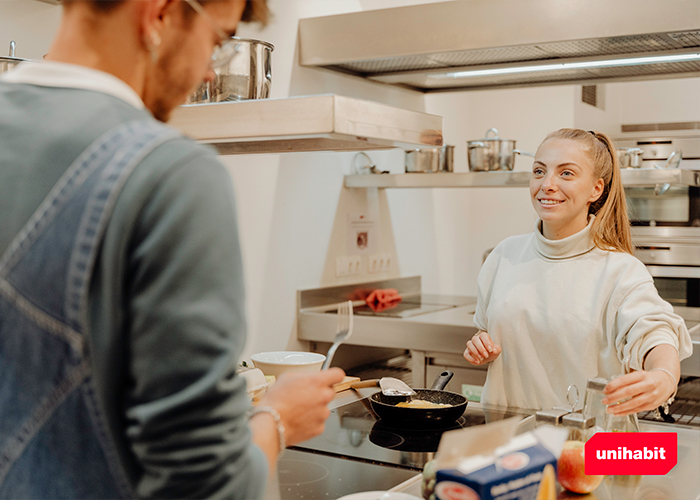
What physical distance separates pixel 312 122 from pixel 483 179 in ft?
6.54

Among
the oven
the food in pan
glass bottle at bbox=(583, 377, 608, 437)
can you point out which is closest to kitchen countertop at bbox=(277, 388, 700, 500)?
glass bottle at bbox=(583, 377, 608, 437)

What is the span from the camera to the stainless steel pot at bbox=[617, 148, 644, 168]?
9.70 feet

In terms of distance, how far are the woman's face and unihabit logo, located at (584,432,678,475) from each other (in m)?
0.63

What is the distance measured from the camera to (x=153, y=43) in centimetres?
62

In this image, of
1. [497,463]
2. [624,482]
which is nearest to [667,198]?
[624,482]

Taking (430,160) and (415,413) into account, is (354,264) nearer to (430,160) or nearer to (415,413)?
(430,160)

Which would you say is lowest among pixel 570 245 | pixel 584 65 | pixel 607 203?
pixel 570 245

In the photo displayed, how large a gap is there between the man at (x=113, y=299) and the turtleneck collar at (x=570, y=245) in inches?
56.1

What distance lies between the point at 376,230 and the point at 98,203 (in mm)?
2928

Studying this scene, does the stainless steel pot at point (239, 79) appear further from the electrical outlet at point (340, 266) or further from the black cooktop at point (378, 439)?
the electrical outlet at point (340, 266)

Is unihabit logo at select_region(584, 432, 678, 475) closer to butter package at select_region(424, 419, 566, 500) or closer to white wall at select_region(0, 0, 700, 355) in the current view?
butter package at select_region(424, 419, 566, 500)

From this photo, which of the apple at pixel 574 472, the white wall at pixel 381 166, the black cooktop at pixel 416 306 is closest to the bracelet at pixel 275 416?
the apple at pixel 574 472

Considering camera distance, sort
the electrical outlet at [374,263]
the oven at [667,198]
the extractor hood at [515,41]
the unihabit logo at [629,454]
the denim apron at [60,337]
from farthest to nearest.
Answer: the oven at [667,198], the electrical outlet at [374,263], the extractor hood at [515,41], the unihabit logo at [629,454], the denim apron at [60,337]

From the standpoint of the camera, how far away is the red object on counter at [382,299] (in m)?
3.22
